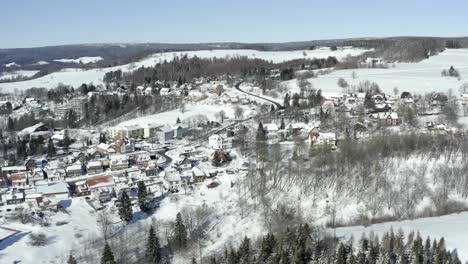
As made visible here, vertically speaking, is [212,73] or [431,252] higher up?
[212,73]

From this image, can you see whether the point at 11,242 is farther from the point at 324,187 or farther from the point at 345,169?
the point at 345,169

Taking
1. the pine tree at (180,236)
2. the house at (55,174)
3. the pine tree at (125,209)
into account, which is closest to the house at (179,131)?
the house at (55,174)

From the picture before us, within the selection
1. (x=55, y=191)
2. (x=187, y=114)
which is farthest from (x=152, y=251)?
(x=187, y=114)

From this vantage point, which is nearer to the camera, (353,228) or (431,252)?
(431,252)

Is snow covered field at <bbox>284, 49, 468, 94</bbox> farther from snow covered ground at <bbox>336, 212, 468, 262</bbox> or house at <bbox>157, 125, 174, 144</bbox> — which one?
snow covered ground at <bbox>336, 212, 468, 262</bbox>

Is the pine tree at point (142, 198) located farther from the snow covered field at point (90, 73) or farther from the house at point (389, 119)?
the snow covered field at point (90, 73)

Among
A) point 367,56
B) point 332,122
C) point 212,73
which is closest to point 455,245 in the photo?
point 332,122

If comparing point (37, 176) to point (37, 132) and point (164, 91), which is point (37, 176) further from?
point (164, 91)
